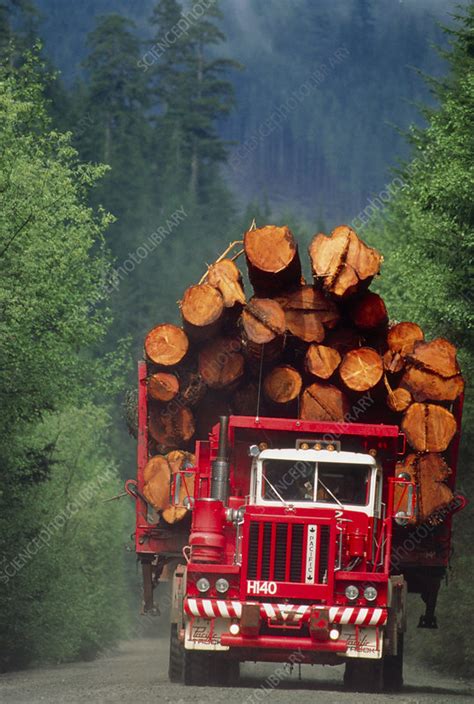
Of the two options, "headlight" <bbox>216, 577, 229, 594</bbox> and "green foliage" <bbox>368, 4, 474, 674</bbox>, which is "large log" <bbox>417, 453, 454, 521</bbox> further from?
"green foliage" <bbox>368, 4, 474, 674</bbox>

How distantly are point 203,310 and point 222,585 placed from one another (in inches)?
137

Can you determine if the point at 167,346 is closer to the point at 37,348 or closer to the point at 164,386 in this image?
the point at 164,386

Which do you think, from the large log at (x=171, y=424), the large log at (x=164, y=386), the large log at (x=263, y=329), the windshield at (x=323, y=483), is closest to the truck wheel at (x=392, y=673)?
the windshield at (x=323, y=483)

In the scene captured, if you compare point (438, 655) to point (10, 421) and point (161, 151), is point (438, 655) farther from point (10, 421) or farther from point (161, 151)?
point (161, 151)

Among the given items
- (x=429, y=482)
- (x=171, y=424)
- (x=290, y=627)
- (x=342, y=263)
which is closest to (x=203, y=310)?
(x=171, y=424)

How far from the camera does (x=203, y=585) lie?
666 inches

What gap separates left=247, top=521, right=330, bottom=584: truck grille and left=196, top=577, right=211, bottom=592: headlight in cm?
46

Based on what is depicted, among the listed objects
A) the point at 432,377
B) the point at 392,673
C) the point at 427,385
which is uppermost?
the point at 432,377

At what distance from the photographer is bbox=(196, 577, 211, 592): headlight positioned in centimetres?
1692

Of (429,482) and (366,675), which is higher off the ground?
(429,482)

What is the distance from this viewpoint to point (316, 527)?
55.5 ft

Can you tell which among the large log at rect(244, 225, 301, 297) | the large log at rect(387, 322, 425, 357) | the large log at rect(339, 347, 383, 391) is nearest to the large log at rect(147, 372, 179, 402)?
the large log at rect(244, 225, 301, 297)

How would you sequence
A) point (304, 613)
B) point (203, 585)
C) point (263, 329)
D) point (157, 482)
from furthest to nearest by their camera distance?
point (157, 482) → point (263, 329) → point (203, 585) → point (304, 613)

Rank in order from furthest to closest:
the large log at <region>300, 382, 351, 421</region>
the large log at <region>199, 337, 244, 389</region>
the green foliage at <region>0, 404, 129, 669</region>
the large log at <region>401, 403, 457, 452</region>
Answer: the green foliage at <region>0, 404, 129, 669</region>, the large log at <region>199, 337, 244, 389</region>, the large log at <region>401, 403, 457, 452</region>, the large log at <region>300, 382, 351, 421</region>
